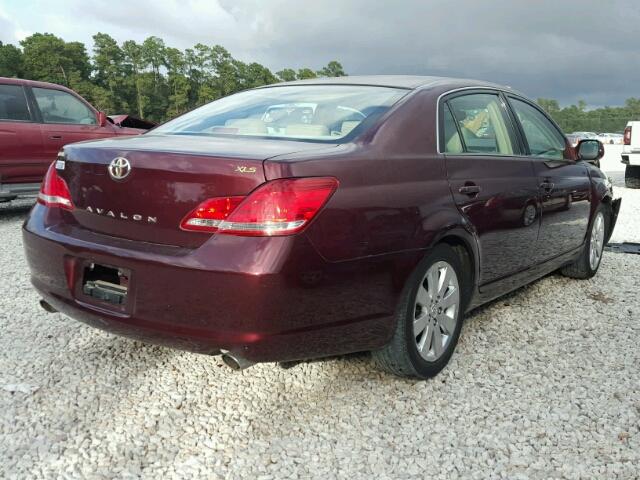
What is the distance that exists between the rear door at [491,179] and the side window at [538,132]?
9.0 inches

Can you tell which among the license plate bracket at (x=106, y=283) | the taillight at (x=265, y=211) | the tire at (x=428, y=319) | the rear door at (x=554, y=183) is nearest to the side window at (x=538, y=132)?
the rear door at (x=554, y=183)

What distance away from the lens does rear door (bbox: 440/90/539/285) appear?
3.12m

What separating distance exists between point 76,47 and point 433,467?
9647cm

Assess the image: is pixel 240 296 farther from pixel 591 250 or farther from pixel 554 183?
pixel 591 250

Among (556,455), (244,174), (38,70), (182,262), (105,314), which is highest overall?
(38,70)

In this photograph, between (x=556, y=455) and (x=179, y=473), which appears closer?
(x=179, y=473)

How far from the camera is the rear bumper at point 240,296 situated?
2.20 m

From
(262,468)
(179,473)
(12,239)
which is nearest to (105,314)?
(179,473)

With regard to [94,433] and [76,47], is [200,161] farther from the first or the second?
Answer: [76,47]

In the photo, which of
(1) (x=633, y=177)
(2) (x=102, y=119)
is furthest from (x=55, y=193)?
(1) (x=633, y=177)

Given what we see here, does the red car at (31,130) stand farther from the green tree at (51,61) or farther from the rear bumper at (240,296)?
the green tree at (51,61)

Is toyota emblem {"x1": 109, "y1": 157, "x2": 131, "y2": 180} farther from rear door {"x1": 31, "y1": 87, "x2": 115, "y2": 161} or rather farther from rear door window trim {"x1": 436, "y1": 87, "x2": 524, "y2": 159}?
rear door {"x1": 31, "y1": 87, "x2": 115, "y2": 161}

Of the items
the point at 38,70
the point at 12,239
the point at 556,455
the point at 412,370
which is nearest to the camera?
the point at 556,455

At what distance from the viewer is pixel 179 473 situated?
2.19 m
